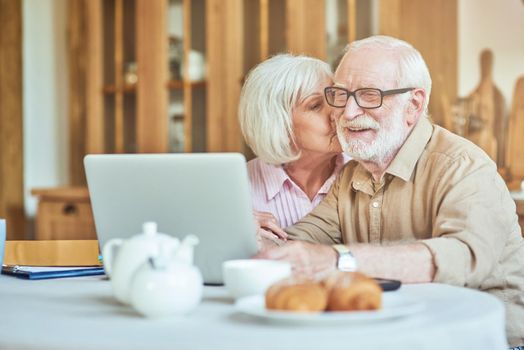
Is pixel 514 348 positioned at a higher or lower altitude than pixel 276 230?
lower

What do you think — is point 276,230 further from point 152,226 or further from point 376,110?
point 152,226

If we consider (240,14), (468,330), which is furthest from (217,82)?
(468,330)

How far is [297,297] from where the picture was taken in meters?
1.10

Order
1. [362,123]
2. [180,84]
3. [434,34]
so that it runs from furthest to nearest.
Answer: [180,84] → [434,34] → [362,123]

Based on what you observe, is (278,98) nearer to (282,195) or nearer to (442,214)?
(282,195)

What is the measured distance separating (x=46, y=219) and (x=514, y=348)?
2.99 m

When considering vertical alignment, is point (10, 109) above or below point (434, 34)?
below

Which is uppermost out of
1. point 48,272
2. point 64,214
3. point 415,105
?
point 415,105

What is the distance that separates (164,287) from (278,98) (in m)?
1.28

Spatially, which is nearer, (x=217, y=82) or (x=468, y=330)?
(x=468, y=330)

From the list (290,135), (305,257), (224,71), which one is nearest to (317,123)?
(290,135)

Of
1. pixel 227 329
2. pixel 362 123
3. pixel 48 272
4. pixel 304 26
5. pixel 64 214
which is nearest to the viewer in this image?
pixel 227 329

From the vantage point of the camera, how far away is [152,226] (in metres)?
1.26

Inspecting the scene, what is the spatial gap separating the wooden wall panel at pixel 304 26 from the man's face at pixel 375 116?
5.14ft
